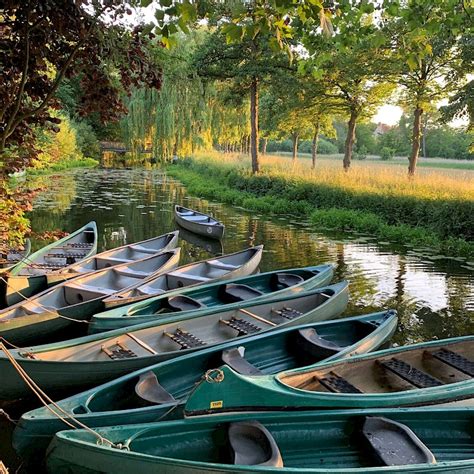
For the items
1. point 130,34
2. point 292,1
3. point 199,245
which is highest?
point 130,34

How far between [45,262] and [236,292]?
4.45 m

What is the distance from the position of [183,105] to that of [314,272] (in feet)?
79.4

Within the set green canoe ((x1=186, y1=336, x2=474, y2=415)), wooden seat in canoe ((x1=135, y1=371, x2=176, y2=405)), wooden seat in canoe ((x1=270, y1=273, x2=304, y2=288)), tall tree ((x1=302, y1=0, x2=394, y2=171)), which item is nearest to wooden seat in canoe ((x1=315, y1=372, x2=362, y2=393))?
green canoe ((x1=186, y1=336, x2=474, y2=415))

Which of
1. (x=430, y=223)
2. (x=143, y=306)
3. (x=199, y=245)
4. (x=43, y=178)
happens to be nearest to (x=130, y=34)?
(x=143, y=306)

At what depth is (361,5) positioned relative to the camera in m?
3.46

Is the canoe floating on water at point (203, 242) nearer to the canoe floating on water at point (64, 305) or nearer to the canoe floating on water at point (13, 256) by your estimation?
the canoe floating on water at point (64, 305)

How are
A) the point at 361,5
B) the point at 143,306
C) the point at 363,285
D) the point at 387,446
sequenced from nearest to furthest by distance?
1. the point at 361,5
2. the point at 387,446
3. the point at 143,306
4. the point at 363,285

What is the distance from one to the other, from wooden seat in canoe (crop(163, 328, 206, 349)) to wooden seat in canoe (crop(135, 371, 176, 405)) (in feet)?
4.49

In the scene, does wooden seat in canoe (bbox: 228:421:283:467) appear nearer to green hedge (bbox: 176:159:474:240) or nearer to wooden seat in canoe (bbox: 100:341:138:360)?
wooden seat in canoe (bbox: 100:341:138:360)

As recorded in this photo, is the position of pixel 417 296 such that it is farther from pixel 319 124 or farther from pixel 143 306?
pixel 319 124

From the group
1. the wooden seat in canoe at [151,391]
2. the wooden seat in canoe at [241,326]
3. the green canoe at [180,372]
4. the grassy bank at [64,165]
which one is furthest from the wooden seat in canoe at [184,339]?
the grassy bank at [64,165]

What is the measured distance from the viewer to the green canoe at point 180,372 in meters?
4.45

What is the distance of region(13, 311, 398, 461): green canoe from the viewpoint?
175 inches

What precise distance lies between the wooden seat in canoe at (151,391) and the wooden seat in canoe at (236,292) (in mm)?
3565
